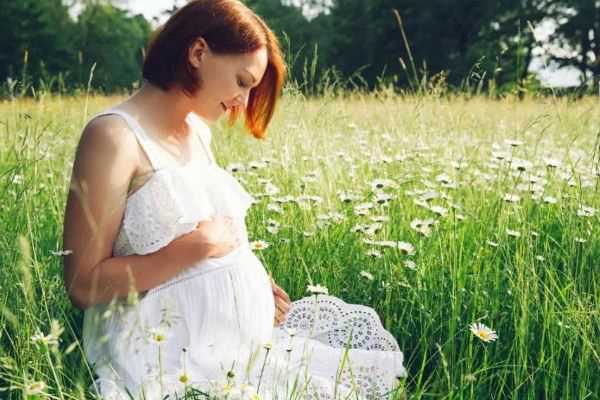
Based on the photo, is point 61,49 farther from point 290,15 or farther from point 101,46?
point 290,15

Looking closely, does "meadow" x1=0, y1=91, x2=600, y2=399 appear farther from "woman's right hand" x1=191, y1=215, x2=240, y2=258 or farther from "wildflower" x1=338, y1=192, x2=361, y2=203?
"woman's right hand" x1=191, y1=215, x2=240, y2=258

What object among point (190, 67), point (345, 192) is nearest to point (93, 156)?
point (190, 67)

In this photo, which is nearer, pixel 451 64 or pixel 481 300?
pixel 481 300

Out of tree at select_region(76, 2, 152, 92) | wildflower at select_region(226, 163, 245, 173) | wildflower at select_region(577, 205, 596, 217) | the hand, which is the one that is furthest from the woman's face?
tree at select_region(76, 2, 152, 92)

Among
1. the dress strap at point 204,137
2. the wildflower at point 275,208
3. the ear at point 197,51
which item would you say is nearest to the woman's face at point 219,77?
the ear at point 197,51

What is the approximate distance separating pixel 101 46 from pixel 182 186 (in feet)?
102

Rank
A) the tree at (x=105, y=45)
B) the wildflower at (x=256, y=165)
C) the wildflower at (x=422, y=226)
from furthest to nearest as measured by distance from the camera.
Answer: the tree at (x=105, y=45) < the wildflower at (x=256, y=165) < the wildflower at (x=422, y=226)

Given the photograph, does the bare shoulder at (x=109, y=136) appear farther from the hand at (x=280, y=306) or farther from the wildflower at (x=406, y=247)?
the wildflower at (x=406, y=247)

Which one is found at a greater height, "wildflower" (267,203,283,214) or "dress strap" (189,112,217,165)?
"dress strap" (189,112,217,165)

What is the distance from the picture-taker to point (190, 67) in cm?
192

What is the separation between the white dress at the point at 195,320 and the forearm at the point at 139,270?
0.03m

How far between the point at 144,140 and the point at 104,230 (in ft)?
0.87

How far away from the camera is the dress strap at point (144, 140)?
5.98 feet

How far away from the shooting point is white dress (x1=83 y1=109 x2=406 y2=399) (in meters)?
1.74
